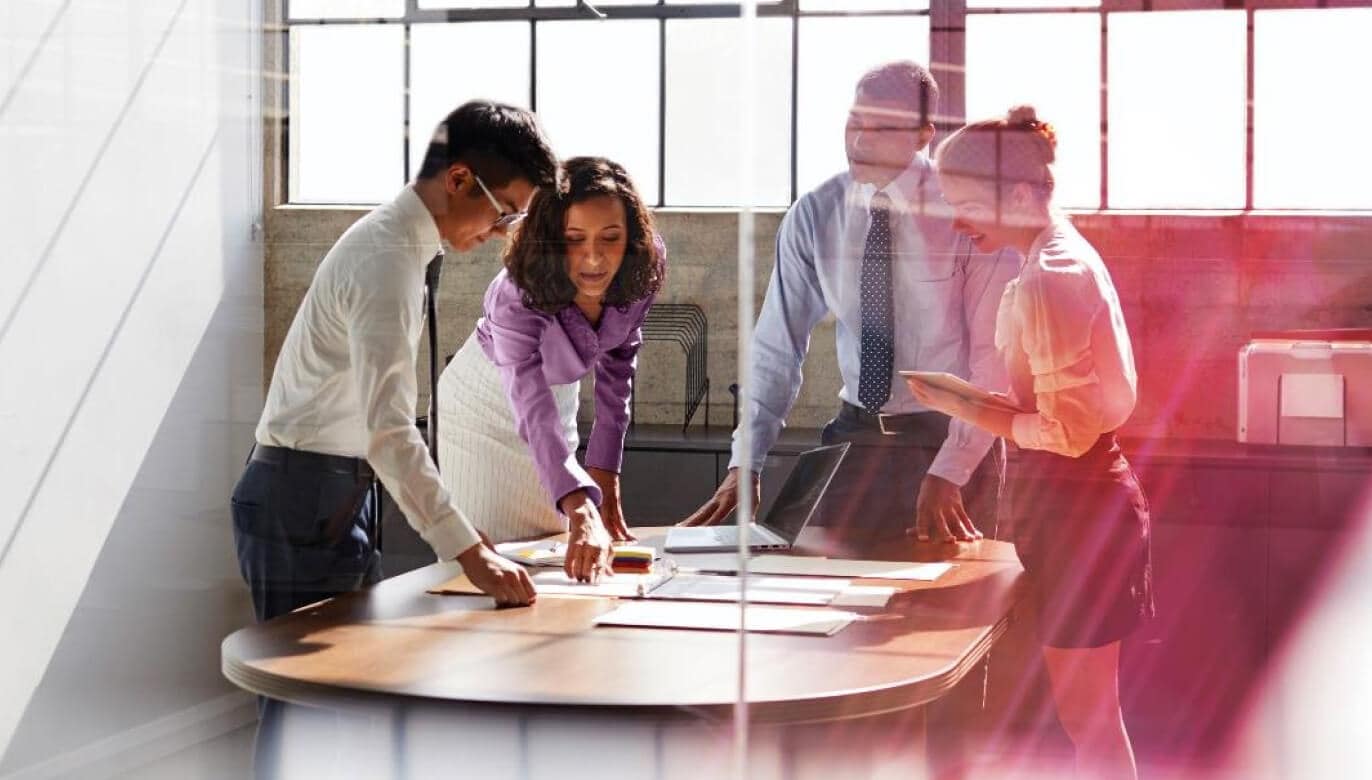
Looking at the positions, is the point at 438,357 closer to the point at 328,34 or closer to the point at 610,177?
the point at 610,177

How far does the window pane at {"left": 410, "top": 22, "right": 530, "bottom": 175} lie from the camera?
9.25 ft

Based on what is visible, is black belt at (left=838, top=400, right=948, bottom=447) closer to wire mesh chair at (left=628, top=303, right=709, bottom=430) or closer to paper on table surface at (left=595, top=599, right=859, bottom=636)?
wire mesh chair at (left=628, top=303, right=709, bottom=430)

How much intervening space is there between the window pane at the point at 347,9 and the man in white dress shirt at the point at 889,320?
91cm

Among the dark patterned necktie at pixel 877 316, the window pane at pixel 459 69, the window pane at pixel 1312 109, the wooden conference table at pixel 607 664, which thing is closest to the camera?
the wooden conference table at pixel 607 664

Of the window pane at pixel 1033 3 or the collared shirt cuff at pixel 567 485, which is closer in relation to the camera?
the window pane at pixel 1033 3

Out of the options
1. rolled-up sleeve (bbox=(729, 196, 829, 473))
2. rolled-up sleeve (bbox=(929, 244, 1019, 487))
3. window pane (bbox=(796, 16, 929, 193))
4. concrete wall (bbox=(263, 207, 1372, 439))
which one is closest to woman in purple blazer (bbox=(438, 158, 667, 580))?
rolled-up sleeve (bbox=(729, 196, 829, 473))

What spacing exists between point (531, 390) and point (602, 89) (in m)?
0.58

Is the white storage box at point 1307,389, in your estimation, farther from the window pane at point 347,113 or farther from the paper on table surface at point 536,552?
the window pane at point 347,113

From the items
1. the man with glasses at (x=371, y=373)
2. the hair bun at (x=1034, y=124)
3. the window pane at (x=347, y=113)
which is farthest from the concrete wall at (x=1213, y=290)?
the window pane at (x=347, y=113)

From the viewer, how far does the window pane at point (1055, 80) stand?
240cm

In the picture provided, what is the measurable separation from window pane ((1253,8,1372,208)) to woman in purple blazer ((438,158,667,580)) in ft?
3.37

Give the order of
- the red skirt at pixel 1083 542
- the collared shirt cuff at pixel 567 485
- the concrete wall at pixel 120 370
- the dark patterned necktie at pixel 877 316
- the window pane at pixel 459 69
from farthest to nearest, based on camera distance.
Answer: the concrete wall at pixel 120 370 < the window pane at pixel 459 69 < the collared shirt cuff at pixel 567 485 < the dark patterned necktie at pixel 877 316 < the red skirt at pixel 1083 542

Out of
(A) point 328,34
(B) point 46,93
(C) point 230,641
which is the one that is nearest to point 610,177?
(A) point 328,34

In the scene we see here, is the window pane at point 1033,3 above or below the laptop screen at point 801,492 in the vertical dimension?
above
